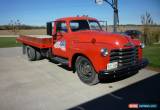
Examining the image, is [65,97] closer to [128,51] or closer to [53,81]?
[53,81]

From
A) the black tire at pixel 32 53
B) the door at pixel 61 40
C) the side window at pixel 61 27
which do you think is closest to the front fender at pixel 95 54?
the door at pixel 61 40

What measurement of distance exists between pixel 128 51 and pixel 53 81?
2867mm

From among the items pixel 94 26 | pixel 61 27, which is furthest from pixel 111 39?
pixel 61 27

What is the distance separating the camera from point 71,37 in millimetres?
7223

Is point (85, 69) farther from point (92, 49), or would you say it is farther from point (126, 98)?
point (126, 98)

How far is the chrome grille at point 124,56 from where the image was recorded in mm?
5701

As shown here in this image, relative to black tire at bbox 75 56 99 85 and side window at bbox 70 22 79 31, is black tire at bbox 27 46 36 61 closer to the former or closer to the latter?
side window at bbox 70 22 79 31

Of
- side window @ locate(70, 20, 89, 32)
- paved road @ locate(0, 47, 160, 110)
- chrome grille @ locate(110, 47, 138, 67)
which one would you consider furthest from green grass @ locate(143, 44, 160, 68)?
side window @ locate(70, 20, 89, 32)

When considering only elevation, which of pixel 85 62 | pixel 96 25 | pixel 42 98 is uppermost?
pixel 96 25

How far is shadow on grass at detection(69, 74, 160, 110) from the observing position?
4.76m

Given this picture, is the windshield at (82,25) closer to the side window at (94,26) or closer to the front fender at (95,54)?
the side window at (94,26)

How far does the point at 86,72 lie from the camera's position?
6.51 meters

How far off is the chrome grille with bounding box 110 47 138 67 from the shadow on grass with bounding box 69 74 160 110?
0.80m

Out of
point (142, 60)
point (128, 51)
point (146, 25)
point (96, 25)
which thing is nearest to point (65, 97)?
point (128, 51)
